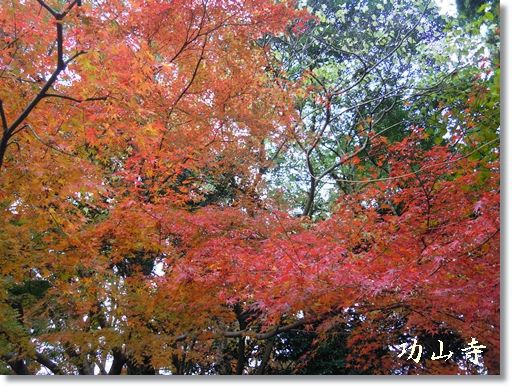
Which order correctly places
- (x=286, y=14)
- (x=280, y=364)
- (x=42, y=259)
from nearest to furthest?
(x=42, y=259)
(x=286, y=14)
(x=280, y=364)

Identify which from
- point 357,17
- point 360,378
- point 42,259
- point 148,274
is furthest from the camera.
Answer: point 357,17

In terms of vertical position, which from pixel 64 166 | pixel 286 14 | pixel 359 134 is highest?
pixel 286 14

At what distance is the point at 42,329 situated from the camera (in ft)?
12.7

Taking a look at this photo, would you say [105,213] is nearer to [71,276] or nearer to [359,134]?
[71,276]

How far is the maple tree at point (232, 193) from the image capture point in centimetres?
289

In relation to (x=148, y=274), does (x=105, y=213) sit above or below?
above

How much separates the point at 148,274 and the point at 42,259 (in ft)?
2.99

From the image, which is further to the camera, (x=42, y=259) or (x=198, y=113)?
(x=198, y=113)

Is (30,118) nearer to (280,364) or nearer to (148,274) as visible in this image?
(148,274)

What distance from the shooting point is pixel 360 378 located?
2.73 m

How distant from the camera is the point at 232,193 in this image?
5.24 m

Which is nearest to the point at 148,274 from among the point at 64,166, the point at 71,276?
the point at 71,276

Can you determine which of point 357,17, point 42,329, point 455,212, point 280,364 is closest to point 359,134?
point 357,17

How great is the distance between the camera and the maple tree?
9.48 feet
